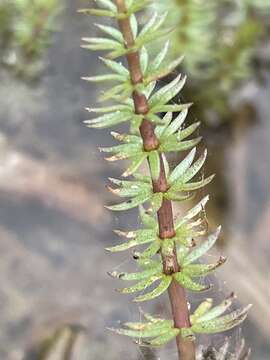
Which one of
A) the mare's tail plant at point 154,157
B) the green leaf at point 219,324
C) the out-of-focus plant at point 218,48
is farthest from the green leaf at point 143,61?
the out-of-focus plant at point 218,48

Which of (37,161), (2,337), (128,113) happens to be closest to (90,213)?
(37,161)

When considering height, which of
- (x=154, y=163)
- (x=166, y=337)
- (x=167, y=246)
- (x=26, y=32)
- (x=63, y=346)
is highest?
(x=26, y=32)

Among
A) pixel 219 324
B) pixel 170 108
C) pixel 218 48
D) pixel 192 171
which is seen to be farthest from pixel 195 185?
pixel 218 48

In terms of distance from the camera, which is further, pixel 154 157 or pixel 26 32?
pixel 26 32

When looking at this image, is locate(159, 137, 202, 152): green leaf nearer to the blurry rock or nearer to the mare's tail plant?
the mare's tail plant

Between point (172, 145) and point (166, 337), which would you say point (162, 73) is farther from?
point (166, 337)

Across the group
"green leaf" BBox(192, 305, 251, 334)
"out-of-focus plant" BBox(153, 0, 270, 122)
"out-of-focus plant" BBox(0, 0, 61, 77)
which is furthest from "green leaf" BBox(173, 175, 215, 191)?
"out-of-focus plant" BBox(0, 0, 61, 77)

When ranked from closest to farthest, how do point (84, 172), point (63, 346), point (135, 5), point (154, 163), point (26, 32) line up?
point (135, 5) → point (154, 163) → point (63, 346) → point (84, 172) → point (26, 32)

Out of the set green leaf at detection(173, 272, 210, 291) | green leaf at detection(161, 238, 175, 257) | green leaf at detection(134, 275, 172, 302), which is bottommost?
green leaf at detection(134, 275, 172, 302)
